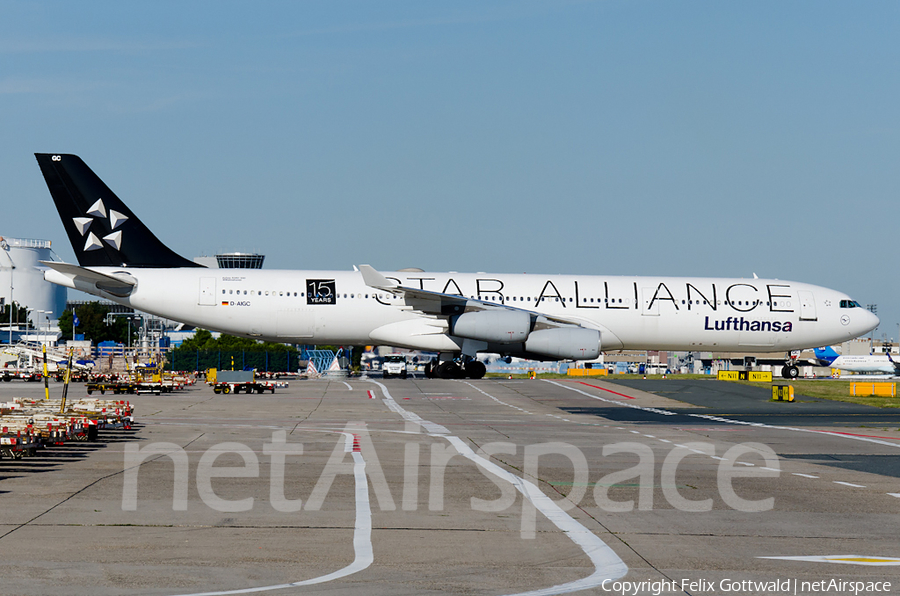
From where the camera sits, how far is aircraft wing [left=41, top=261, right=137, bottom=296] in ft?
127

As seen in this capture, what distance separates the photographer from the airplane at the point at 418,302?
3991 centimetres

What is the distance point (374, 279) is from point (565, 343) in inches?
315

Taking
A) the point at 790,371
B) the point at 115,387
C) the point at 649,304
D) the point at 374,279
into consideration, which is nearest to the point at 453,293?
the point at 374,279

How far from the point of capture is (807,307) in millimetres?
43531

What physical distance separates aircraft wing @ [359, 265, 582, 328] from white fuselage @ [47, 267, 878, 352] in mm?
699

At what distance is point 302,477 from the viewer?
14.7 meters

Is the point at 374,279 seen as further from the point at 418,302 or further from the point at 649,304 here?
the point at 649,304

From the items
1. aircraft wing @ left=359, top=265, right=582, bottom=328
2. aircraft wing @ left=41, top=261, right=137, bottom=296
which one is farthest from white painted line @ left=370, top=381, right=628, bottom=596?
aircraft wing @ left=41, top=261, right=137, bottom=296

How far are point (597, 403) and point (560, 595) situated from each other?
103ft

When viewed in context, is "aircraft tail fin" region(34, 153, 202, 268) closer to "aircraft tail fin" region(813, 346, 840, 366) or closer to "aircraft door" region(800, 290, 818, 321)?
"aircraft door" region(800, 290, 818, 321)

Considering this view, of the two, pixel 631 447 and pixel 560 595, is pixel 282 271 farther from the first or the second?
pixel 560 595

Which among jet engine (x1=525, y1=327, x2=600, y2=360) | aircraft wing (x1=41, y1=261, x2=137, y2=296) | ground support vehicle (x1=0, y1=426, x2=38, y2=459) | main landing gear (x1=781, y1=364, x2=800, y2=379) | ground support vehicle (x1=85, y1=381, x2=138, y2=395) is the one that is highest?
aircraft wing (x1=41, y1=261, x2=137, y2=296)

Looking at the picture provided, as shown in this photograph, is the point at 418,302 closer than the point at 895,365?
Yes

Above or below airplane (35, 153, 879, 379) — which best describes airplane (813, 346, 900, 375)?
below
